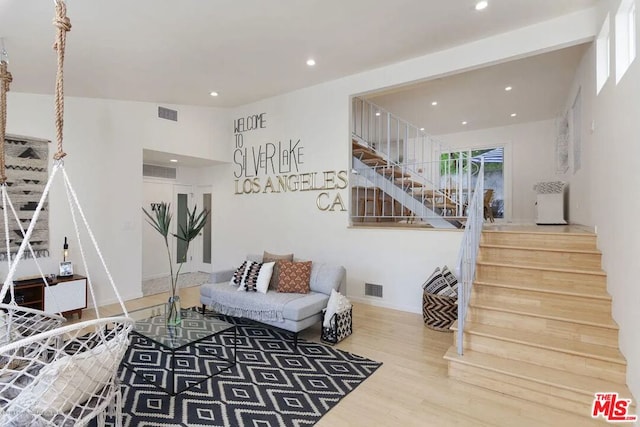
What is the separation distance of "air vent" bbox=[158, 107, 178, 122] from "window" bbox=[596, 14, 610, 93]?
19.6 ft

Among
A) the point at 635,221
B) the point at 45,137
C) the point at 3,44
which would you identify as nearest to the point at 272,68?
the point at 3,44

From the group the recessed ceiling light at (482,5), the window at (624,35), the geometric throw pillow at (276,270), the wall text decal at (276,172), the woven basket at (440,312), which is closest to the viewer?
the window at (624,35)

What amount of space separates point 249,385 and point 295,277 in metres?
1.49

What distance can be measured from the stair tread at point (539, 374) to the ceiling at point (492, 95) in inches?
151

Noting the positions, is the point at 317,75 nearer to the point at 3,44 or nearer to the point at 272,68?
the point at 272,68

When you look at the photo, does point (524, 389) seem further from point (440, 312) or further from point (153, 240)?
point (153, 240)

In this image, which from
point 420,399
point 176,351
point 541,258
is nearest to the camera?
point 420,399

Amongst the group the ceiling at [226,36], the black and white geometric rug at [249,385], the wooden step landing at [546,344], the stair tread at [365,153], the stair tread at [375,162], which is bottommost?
the black and white geometric rug at [249,385]

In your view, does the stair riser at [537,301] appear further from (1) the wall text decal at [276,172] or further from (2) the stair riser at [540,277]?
(1) the wall text decal at [276,172]

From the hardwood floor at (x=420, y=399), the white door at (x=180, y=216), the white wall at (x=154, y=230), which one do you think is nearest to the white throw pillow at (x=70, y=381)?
the hardwood floor at (x=420, y=399)

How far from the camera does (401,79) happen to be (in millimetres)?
4719

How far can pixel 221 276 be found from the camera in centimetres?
457

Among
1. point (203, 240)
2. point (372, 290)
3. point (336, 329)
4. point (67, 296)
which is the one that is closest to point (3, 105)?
point (67, 296)

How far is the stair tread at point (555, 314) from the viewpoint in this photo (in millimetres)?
2844
